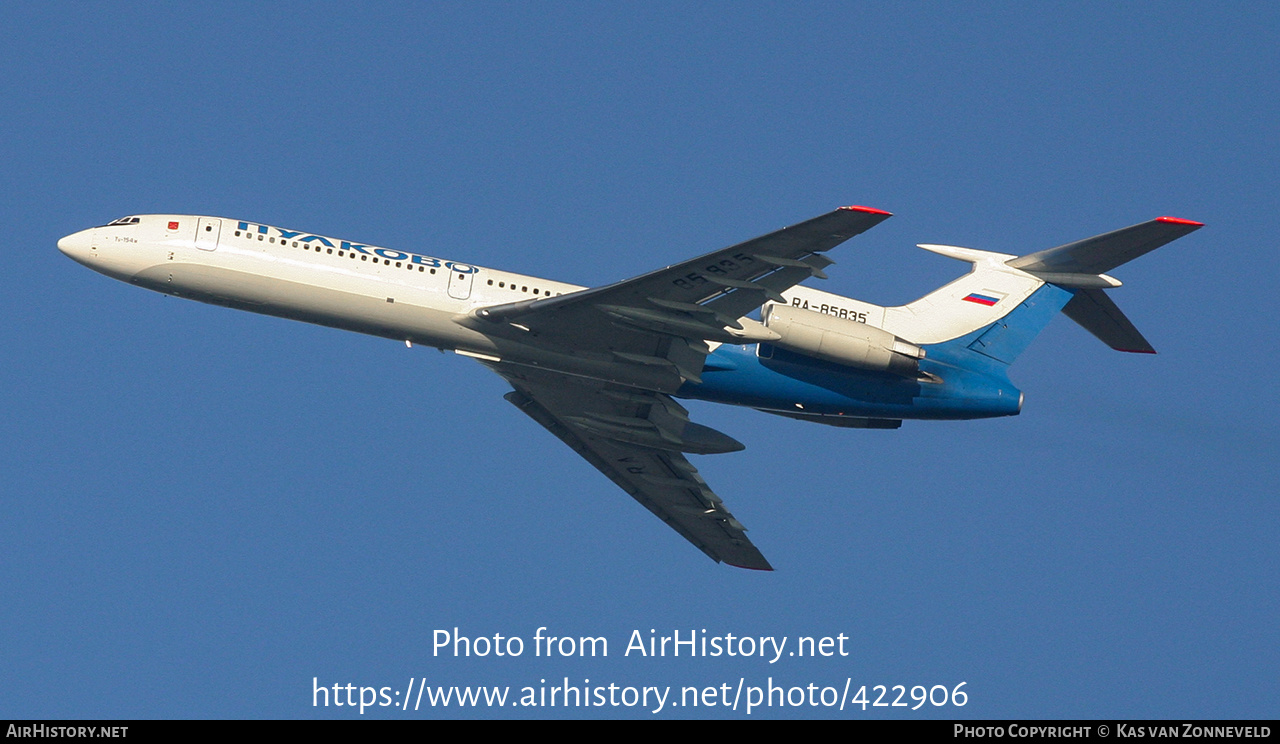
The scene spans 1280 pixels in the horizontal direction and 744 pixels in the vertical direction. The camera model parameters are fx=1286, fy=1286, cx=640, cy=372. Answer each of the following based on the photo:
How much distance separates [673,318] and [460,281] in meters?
5.69

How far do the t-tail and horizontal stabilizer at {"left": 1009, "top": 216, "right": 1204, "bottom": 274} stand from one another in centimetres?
3

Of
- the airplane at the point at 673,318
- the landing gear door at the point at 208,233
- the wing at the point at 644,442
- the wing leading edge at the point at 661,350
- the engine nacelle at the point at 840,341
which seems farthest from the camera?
the wing at the point at 644,442

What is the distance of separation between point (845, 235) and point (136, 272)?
60.4 ft

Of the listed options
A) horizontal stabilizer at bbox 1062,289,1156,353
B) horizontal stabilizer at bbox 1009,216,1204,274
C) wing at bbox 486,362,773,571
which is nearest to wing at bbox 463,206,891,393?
wing at bbox 486,362,773,571

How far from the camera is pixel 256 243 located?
3338 cm

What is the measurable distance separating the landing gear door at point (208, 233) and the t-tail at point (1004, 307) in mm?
15536

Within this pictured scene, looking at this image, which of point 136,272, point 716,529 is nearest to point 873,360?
point 716,529

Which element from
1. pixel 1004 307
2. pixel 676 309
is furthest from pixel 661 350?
pixel 1004 307

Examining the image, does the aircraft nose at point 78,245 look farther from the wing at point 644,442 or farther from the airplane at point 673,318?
the wing at point 644,442

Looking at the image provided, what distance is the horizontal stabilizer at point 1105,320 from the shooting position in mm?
36125

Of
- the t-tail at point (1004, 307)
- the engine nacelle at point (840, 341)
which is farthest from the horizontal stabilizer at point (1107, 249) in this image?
the engine nacelle at point (840, 341)

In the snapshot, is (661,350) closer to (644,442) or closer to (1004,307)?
(644,442)

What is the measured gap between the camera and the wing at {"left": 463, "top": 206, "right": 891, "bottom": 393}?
2952 cm

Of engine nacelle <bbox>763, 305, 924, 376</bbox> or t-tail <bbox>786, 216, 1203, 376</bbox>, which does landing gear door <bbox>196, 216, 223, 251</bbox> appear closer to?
engine nacelle <bbox>763, 305, 924, 376</bbox>
